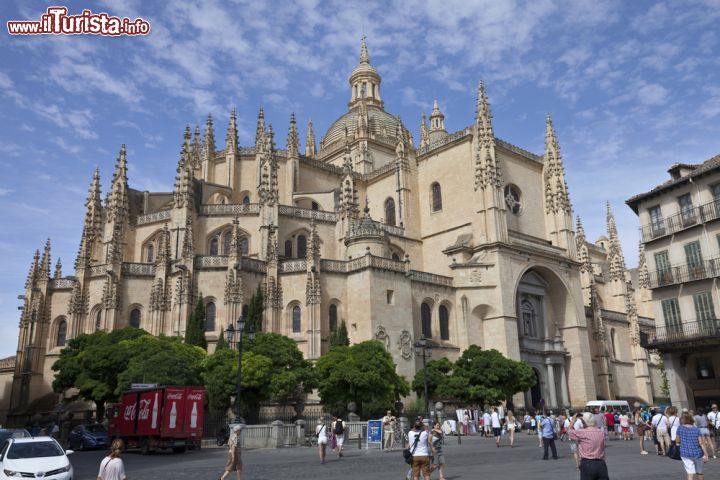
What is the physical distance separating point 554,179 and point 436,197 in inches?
392

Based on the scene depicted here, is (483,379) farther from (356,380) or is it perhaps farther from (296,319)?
(296,319)

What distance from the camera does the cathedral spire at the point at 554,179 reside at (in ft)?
161

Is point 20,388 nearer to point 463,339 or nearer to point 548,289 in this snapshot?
point 463,339

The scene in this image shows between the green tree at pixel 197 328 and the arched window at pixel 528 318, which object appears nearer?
the green tree at pixel 197 328

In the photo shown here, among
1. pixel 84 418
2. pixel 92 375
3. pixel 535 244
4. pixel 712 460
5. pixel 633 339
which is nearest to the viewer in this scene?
pixel 712 460

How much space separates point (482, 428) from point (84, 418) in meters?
20.8

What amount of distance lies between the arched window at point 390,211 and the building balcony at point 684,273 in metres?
21.0

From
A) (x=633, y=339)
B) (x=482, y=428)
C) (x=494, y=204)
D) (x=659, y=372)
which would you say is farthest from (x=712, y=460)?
(x=659, y=372)

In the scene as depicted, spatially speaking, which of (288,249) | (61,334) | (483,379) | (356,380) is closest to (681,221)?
(483,379)

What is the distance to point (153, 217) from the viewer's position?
1655 inches

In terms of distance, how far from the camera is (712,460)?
1673 cm

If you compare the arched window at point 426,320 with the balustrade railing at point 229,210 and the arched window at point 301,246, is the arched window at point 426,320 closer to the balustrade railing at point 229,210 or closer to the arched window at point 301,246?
the arched window at point 301,246

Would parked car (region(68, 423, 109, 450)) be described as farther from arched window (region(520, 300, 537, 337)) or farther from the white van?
arched window (region(520, 300, 537, 337))

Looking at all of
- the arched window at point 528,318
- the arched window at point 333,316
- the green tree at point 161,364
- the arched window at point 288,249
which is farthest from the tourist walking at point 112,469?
the arched window at point 528,318
